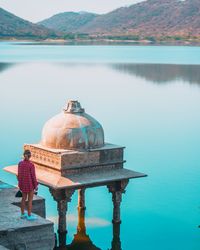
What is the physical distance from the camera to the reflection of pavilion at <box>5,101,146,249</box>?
1873 cm

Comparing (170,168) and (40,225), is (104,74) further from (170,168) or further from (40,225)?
(40,225)

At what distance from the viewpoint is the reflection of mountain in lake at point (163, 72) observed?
74562 millimetres

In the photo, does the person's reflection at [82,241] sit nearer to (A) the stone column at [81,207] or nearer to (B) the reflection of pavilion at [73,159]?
(A) the stone column at [81,207]

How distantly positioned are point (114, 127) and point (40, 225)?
24.9m

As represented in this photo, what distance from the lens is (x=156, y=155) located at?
105 feet

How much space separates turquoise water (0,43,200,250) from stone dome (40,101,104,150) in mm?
2774

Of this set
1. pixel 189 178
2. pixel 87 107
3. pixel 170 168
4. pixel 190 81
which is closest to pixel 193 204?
pixel 189 178

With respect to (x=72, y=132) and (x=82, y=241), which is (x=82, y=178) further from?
(x=82, y=241)

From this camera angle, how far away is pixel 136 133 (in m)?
38.5

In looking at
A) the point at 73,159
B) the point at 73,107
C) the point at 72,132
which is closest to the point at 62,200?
the point at 73,159

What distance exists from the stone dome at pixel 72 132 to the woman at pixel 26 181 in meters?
3.04

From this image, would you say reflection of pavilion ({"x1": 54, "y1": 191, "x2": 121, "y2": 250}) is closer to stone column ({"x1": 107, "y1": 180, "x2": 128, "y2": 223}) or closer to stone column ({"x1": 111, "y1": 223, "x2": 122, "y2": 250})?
stone column ({"x1": 111, "y1": 223, "x2": 122, "y2": 250})

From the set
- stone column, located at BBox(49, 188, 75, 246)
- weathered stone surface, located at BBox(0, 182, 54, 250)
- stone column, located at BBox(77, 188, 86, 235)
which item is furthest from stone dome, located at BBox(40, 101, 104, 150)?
weathered stone surface, located at BBox(0, 182, 54, 250)

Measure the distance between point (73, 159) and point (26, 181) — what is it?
3.06 meters
